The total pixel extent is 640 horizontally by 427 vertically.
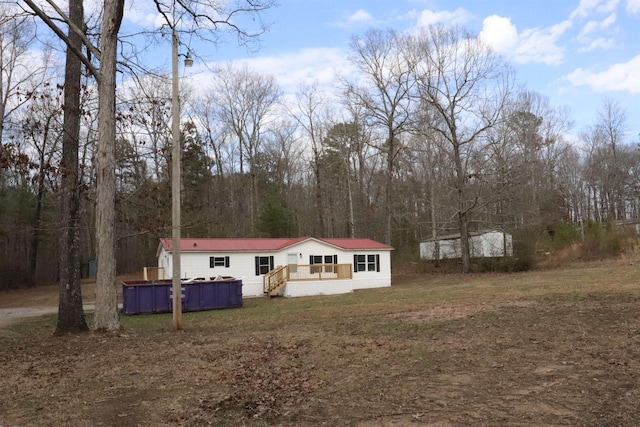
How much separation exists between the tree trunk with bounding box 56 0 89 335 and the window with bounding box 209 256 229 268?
508 inches

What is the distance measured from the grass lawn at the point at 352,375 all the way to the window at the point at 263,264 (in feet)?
47.3

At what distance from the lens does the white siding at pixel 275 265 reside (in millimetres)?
23094

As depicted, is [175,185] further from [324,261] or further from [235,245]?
Answer: [324,261]

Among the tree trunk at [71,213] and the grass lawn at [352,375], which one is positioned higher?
the tree trunk at [71,213]

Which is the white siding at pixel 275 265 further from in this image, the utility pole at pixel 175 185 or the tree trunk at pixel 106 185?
the tree trunk at pixel 106 185

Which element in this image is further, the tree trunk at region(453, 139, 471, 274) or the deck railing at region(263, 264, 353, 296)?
the tree trunk at region(453, 139, 471, 274)

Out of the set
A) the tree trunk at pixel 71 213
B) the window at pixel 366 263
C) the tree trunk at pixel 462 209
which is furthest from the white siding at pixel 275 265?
the tree trunk at pixel 71 213

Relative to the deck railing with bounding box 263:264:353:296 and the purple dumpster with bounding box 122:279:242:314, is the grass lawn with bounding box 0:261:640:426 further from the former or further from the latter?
the deck railing with bounding box 263:264:353:296

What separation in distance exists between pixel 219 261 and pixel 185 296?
5.49 meters

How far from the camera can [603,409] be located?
429 centimetres

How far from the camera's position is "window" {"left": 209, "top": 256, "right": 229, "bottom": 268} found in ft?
77.2

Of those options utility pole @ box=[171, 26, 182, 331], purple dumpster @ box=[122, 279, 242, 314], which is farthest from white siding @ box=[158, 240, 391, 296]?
utility pole @ box=[171, 26, 182, 331]

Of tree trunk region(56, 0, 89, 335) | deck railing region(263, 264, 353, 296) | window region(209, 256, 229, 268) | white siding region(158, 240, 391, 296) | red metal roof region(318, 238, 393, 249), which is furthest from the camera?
red metal roof region(318, 238, 393, 249)

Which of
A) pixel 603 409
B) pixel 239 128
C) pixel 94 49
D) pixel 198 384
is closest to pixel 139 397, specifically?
pixel 198 384
